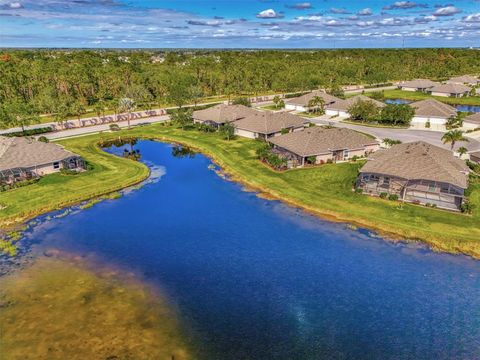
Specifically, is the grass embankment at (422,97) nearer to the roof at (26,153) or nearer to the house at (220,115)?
the house at (220,115)

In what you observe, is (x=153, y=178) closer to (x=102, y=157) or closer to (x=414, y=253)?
(x=102, y=157)

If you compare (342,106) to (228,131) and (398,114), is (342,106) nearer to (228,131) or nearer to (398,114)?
(398,114)

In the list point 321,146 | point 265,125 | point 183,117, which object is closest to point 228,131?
point 265,125

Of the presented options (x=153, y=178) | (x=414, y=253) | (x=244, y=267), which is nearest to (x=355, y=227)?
(x=414, y=253)

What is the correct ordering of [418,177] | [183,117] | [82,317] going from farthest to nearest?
[183,117]
[418,177]
[82,317]

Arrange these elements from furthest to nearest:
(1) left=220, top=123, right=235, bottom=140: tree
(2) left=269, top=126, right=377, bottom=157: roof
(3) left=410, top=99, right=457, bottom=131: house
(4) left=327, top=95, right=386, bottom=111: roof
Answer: (4) left=327, top=95, right=386, bottom=111: roof, (3) left=410, top=99, right=457, bottom=131: house, (1) left=220, top=123, right=235, bottom=140: tree, (2) left=269, top=126, right=377, bottom=157: roof

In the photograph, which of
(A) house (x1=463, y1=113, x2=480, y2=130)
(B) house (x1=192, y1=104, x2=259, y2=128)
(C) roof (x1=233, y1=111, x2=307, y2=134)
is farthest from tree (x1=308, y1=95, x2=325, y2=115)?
(A) house (x1=463, y1=113, x2=480, y2=130)

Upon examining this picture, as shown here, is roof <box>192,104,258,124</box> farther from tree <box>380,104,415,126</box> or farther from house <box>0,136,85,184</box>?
house <box>0,136,85,184</box>
